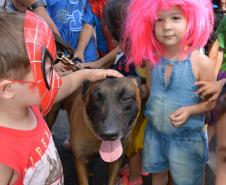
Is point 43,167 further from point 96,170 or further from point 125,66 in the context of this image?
point 96,170

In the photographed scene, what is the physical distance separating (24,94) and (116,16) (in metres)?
1.17

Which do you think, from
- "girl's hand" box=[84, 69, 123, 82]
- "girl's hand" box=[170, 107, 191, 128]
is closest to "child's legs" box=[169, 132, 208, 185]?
"girl's hand" box=[170, 107, 191, 128]

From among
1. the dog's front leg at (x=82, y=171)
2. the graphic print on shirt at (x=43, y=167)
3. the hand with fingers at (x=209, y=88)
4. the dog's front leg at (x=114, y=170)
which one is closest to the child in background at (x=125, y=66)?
the dog's front leg at (x=114, y=170)

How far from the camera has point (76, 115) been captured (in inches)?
108

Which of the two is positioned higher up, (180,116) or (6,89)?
(6,89)

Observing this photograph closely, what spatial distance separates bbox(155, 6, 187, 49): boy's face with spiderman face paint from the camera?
2.22m

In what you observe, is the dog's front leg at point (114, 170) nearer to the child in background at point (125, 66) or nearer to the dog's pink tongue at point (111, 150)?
the child in background at point (125, 66)

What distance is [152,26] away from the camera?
238 cm

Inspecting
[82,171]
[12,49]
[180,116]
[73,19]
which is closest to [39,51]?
[12,49]

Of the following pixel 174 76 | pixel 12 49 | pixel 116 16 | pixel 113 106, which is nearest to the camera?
pixel 12 49

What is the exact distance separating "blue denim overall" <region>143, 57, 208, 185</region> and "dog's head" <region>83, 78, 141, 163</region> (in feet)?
0.38

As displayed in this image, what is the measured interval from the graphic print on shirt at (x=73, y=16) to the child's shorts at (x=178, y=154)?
117 centimetres

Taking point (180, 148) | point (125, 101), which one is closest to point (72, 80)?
point (125, 101)

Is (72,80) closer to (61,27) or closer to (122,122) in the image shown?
(122,122)
